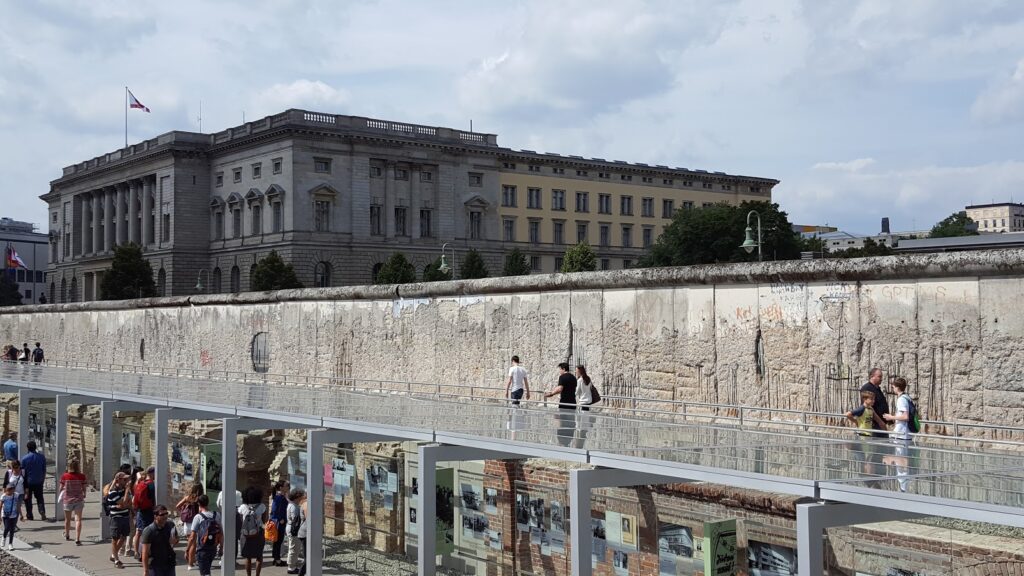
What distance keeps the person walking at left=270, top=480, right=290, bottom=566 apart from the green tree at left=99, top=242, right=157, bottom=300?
64490 mm

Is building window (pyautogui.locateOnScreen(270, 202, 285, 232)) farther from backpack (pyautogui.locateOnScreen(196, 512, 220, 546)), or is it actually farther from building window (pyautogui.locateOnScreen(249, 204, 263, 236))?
backpack (pyautogui.locateOnScreen(196, 512, 220, 546))

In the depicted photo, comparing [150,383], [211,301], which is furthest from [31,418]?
[211,301]

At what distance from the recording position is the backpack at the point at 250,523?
44.0ft

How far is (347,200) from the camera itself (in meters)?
78.8

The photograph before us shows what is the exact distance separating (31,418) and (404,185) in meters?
61.0

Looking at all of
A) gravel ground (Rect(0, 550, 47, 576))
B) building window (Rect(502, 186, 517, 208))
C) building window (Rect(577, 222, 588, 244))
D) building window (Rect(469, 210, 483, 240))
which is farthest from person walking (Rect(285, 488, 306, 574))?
building window (Rect(577, 222, 588, 244))

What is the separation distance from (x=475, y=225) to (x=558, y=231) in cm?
874

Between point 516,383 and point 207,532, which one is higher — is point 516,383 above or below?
above

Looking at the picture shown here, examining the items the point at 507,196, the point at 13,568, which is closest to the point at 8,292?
the point at 507,196

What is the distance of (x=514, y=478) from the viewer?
1073 centimetres

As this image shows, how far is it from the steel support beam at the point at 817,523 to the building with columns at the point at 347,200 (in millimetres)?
70581

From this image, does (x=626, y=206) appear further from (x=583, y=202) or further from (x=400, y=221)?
(x=400, y=221)

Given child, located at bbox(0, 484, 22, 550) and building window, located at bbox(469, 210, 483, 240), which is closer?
child, located at bbox(0, 484, 22, 550)

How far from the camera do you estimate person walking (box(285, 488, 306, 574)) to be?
1359 centimetres
